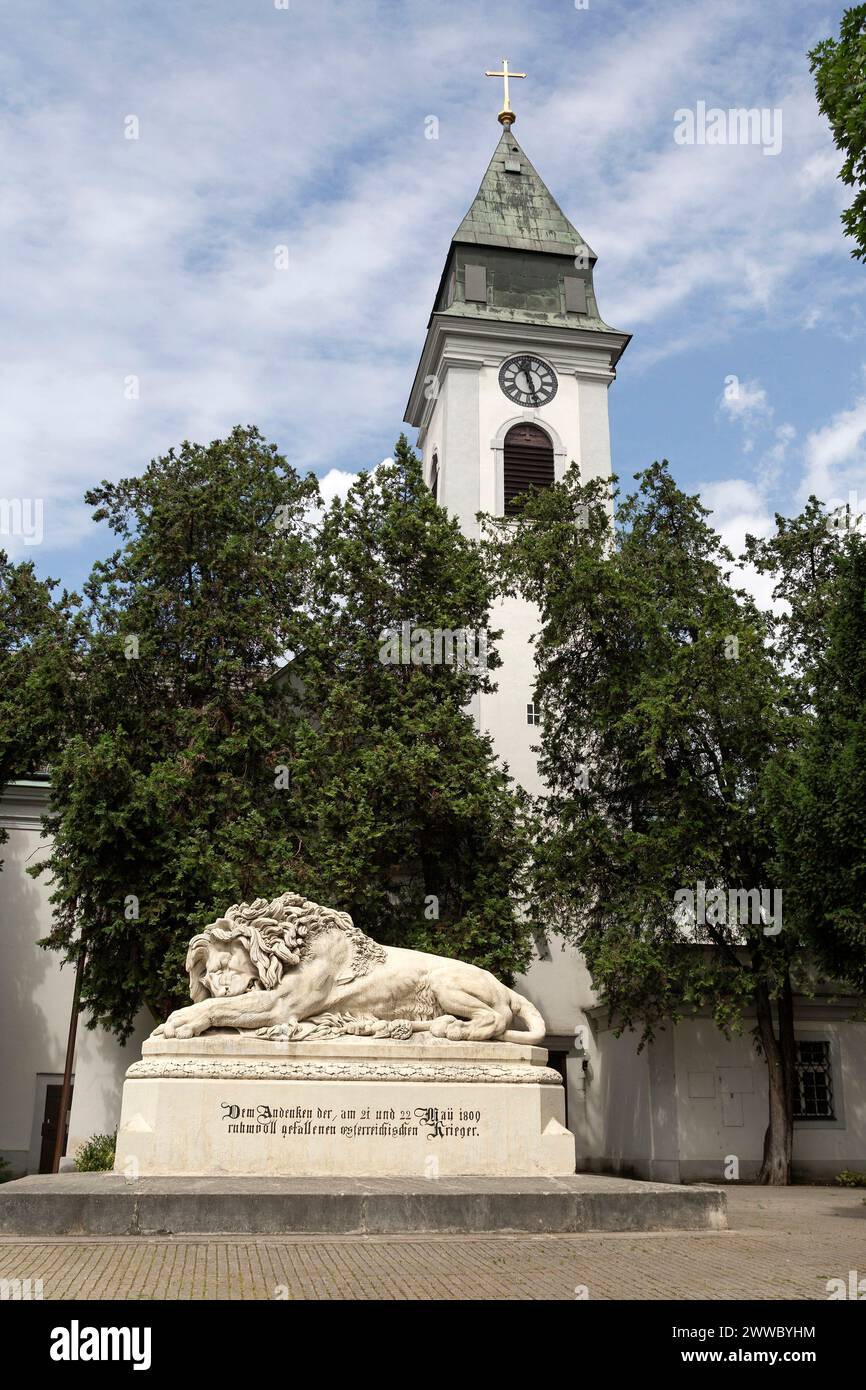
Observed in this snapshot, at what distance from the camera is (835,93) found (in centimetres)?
1159

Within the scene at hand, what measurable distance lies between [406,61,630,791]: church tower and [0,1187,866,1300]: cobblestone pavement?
74.8 ft

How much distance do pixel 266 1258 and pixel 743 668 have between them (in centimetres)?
1591

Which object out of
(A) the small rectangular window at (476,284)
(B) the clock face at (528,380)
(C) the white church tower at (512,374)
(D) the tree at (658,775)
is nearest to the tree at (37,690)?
(D) the tree at (658,775)

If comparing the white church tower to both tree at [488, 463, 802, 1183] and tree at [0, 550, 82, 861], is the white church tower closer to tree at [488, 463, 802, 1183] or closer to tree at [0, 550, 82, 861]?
tree at [488, 463, 802, 1183]

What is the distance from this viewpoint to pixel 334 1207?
917 centimetres

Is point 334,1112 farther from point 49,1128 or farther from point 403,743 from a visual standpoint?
point 49,1128

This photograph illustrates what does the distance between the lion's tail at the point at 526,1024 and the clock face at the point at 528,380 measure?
2663 cm

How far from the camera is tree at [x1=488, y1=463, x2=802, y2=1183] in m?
21.6

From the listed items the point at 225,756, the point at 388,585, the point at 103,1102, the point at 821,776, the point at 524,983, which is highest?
the point at 388,585

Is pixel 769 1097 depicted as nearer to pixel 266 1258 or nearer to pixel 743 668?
pixel 743 668

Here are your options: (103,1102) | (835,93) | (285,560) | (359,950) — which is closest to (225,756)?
(285,560)

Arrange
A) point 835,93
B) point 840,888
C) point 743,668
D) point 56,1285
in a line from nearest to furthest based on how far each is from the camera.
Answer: point 56,1285 < point 835,93 < point 840,888 < point 743,668

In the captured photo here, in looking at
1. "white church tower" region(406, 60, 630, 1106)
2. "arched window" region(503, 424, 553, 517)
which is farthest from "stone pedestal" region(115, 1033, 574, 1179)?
"arched window" region(503, 424, 553, 517)

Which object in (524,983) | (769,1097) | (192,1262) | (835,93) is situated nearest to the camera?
(192,1262)
